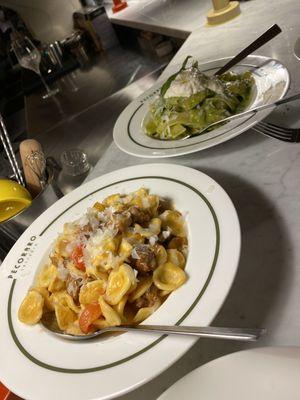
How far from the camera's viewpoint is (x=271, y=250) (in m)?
0.64

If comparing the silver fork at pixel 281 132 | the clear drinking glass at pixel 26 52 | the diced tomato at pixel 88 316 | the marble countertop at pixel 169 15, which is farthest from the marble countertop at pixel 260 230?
the clear drinking glass at pixel 26 52

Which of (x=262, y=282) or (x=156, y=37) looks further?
(x=156, y=37)

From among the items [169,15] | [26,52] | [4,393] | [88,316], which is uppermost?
[26,52]

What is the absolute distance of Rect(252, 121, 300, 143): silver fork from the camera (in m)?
0.82

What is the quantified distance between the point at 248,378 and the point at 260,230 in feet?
1.09

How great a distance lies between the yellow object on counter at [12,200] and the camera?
1066 millimetres

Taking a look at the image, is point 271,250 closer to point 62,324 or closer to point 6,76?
point 62,324

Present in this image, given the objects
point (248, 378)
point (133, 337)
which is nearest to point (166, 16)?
point (133, 337)

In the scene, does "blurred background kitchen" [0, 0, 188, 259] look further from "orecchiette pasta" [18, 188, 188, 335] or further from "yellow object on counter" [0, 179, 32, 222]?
"orecchiette pasta" [18, 188, 188, 335]

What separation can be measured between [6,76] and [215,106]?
3442mm

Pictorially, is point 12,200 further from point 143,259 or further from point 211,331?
point 211,331

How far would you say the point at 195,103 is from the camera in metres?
0.97

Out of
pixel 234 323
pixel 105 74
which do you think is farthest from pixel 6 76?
pixel 234 323

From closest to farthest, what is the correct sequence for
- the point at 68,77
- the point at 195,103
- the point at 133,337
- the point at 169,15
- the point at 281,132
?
1. the point at 133,337
2. the point at 281,132
3. the point at 195,103
4. the point at 169,15
5. the point at 68,77
